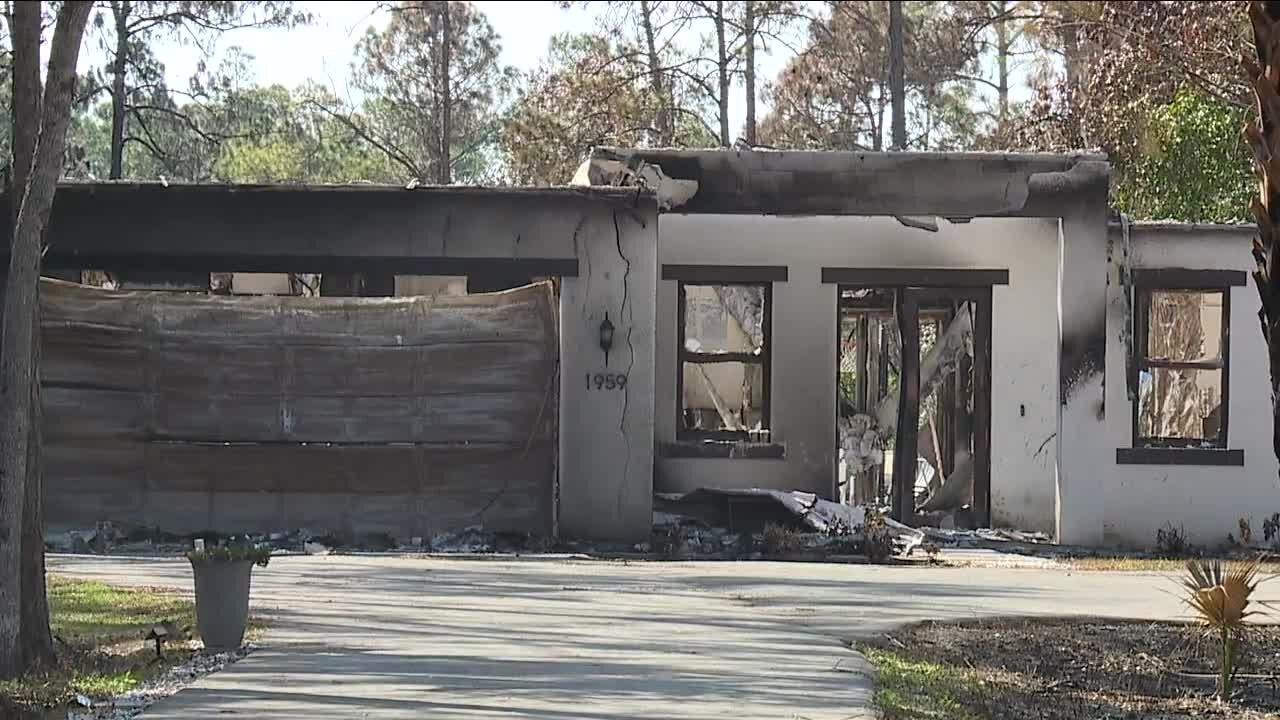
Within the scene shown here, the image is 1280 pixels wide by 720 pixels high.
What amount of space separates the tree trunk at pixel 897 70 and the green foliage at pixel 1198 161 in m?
9.82

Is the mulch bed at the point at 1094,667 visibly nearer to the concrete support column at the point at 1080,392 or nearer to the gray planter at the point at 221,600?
the gray planter at the point at 221,600

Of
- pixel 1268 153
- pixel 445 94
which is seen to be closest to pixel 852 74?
pixel 445 94

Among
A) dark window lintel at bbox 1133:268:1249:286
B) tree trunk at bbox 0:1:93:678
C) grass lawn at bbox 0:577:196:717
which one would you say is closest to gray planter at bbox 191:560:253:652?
grass lawn at bbox 0:577:196:717

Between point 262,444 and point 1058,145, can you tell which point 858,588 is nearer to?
point 262,444

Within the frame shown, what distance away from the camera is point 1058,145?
1247 inches

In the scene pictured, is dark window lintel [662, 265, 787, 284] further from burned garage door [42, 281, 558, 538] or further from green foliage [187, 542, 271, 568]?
green foliage [187, 542, 271, 568]

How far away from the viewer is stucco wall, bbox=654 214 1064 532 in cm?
2147

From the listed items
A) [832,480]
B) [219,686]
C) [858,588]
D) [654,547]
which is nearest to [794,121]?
[832,480]

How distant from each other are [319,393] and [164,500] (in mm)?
1818

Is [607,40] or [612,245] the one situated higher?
[607,40]


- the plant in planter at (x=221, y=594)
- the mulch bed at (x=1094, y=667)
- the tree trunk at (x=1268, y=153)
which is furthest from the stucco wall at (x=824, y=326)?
the plant in planter at (x=221, y=594)

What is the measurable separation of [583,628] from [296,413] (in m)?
7.59

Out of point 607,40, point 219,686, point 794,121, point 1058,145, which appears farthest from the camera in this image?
point 794,121

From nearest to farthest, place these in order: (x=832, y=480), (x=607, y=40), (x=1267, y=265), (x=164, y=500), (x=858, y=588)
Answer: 1. (x=1267, y=265)
2. (x=858, y=588)
3. (x=164, y=500)
4. (x=832, y=480)
5. (x=607, y=40)
